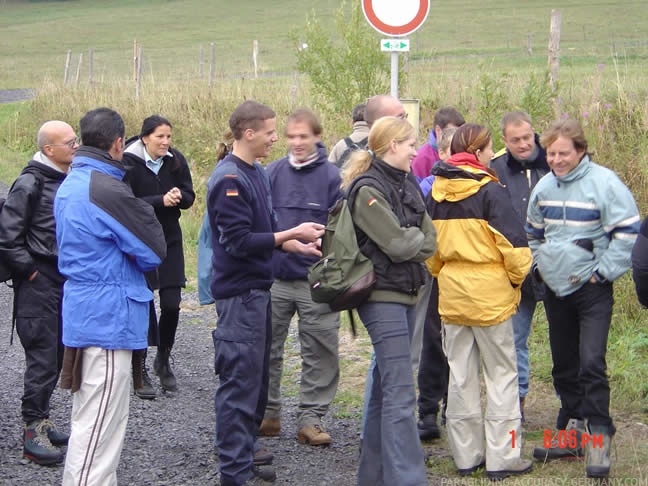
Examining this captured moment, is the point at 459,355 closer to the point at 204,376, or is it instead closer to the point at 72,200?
the point at 72,200

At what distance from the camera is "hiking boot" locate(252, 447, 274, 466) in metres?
5.37

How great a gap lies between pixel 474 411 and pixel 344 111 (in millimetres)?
8507

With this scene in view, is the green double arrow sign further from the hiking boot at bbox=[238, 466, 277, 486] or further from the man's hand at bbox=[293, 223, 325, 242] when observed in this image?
the hiking boot at bbox=[238, 466, 277, 486]

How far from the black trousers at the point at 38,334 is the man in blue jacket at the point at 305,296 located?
1.40 m

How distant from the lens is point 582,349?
5.13 metres

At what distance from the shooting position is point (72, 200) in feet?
14.9

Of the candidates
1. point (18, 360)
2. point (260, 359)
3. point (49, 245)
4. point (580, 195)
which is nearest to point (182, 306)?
point (18, 360)

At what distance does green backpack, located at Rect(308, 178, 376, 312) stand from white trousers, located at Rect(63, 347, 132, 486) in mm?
1080

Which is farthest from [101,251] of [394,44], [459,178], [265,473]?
[394,44]

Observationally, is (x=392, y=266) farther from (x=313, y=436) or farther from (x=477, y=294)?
(x=313, y=436)

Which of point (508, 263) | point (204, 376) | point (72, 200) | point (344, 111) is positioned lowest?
point (204, 376)

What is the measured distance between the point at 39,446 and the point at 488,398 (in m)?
2.73

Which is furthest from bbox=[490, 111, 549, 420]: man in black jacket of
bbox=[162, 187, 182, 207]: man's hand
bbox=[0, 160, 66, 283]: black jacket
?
bbox=[0, 160, 66, 283]: black jacket

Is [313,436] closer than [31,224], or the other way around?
[31,224]
